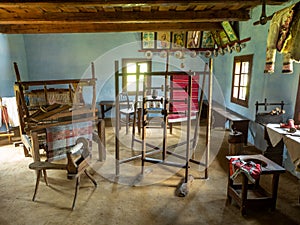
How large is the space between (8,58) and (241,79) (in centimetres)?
552

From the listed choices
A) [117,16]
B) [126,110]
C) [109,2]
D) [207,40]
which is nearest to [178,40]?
[207,40]

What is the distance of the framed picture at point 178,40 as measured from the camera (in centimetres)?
640

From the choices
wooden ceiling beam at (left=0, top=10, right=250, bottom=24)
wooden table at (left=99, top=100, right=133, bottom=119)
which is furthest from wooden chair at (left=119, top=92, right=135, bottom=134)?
wooden ceiling beam at (left=0, top=10, right=250, bottom=24)

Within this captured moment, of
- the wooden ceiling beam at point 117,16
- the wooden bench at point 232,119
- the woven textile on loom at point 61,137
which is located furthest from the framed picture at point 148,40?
the woven textile on loom at point 61,137

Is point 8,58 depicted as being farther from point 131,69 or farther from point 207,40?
point 207,40

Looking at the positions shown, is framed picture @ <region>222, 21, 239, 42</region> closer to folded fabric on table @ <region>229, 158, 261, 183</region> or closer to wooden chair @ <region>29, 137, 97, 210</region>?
folded fabric on table @ <region>229, 158, 261, 183</region>

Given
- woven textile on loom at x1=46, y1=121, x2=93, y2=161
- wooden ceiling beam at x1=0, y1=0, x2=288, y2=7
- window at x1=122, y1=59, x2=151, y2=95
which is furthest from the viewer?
window at x1=122, y1=59, x2=151, y2=95

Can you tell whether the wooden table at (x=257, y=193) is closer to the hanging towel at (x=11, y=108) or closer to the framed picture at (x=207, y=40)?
the hanging towel at (x=11, y=108)

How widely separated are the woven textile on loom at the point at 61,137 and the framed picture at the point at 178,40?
4150 mm

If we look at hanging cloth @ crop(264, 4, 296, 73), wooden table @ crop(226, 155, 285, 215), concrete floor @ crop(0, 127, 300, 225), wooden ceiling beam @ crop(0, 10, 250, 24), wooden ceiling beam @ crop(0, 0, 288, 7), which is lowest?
concrete floor @ crop(0, 127, 300, 225)

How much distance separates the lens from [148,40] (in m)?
6.59

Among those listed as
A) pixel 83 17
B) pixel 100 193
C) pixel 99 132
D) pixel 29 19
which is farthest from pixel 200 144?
pixel 29 19

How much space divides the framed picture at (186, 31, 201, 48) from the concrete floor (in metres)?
4.02

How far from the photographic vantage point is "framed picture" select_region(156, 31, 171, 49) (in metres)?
6.44
